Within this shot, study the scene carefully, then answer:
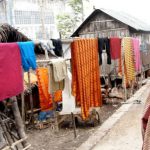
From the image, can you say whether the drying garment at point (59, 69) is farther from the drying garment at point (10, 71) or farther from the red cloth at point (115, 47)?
the red cloth at point (115, 47)

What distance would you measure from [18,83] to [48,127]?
19.5 feet

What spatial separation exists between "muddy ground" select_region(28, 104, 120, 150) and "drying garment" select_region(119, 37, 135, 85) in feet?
9.17

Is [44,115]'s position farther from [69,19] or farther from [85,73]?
[69,19]

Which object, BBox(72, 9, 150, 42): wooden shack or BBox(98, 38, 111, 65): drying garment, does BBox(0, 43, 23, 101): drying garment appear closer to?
BBox(98, 38, 111, 65): drying garment

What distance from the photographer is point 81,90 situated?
8633 mm

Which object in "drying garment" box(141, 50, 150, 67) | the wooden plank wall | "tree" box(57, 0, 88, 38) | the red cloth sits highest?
"tree" box(57, 0, 88, 38)

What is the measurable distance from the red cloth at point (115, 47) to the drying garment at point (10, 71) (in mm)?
5527

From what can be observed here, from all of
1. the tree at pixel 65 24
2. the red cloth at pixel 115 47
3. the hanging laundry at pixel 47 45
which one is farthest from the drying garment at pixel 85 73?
the tree at pixel 65 24

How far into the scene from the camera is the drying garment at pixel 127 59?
484 inches

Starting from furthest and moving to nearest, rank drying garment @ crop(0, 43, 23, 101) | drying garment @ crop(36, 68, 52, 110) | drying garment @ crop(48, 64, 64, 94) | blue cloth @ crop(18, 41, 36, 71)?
drying garment @ crop(36, 68, 52, 110)
drying garment @ crop(48, 64, 64, 94)
blue cloth @ crop(18, 41, 36, 71)
drying garment @ crop(0, 43, 23, 101)

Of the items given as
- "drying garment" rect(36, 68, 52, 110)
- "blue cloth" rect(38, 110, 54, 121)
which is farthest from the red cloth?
"blue cloth" rect(38, 110, 54, 121)

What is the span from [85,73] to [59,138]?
242 cm

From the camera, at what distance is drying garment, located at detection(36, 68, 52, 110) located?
11789mm

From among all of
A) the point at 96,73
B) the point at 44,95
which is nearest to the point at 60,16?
the point at 44,95
